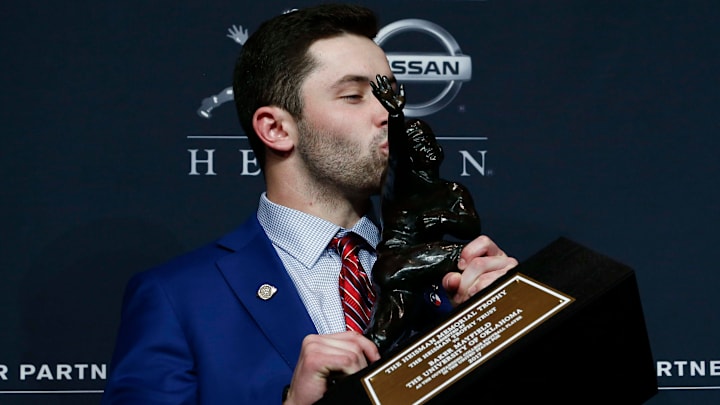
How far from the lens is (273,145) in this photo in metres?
1.81

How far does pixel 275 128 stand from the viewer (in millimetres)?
1822

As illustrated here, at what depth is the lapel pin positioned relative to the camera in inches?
64.4

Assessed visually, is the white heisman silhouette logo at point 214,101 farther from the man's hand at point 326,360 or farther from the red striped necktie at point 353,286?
the man's hand at point 326,360

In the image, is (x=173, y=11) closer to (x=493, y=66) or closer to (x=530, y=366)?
(x=493, y=66)

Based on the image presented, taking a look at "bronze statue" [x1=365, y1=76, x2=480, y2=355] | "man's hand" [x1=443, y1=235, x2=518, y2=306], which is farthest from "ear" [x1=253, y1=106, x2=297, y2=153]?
"man's hand" [x1=443, y1=235, x2=518, y2=306]

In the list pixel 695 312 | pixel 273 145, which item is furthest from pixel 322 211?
pixel 695 312

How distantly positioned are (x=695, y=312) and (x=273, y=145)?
107 centimetres

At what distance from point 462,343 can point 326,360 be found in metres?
0.18

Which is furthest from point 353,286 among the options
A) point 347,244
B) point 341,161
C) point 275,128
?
point 275,128

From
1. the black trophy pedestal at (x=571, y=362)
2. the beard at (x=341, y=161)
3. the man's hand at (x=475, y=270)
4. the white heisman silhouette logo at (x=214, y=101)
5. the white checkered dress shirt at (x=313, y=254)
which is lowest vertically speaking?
the black trophy pedestal at (x=571, y=362)

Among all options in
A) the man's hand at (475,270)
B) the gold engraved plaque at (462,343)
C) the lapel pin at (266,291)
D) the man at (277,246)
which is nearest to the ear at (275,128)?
the man at (277,246)

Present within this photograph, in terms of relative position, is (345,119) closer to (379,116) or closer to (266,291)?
(379,116)

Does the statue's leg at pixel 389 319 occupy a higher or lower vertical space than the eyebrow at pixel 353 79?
lower

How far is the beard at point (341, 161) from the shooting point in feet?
5.49
